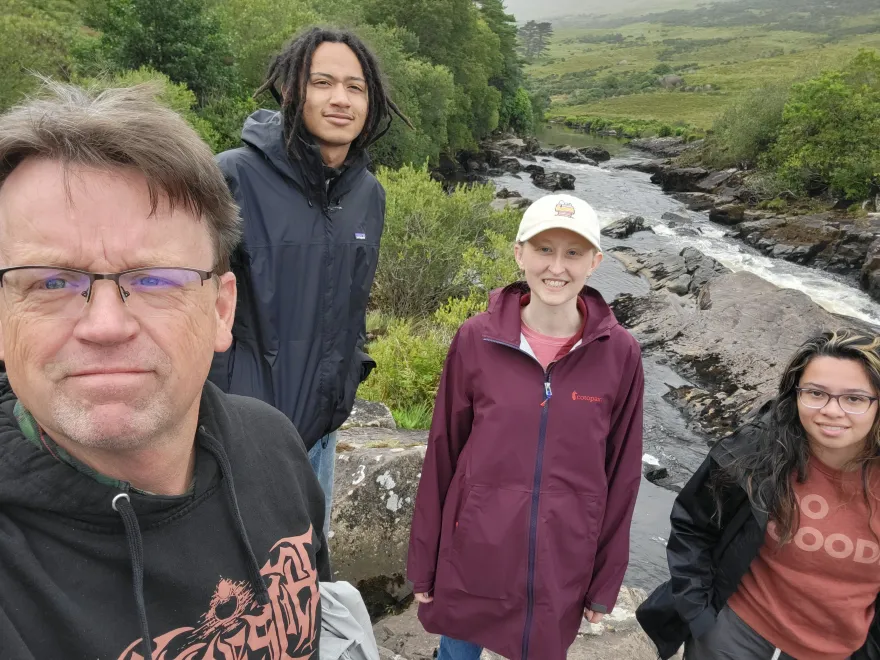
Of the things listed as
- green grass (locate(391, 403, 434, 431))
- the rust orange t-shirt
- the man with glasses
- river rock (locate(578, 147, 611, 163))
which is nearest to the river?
river rock (locate(578, 147, 611, 163))

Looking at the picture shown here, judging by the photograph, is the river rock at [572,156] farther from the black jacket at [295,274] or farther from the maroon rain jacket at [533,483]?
the maroon rain jacket at [533,483]

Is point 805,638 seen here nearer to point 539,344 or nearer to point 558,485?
point 558,485

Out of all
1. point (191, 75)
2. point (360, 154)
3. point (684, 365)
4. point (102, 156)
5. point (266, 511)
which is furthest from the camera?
point (191, 75)

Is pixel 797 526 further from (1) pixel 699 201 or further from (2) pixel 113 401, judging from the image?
(1) pixel 699 201

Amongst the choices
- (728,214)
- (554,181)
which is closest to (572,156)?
(554,181)

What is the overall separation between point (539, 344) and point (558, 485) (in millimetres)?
550

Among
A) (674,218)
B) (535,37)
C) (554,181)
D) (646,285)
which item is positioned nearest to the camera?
(646,285)

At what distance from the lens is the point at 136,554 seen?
1.00 metres

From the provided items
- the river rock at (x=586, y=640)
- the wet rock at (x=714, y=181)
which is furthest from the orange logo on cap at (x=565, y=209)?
the wet rock at (x=714, y=181)

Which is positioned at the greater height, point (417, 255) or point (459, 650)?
point (417, 255)

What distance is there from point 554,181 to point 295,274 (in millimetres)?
27144

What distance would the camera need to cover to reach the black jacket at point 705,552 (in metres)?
2.42

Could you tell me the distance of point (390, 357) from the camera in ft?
22.3

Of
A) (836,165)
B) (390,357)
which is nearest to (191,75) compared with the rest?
(390,357)
